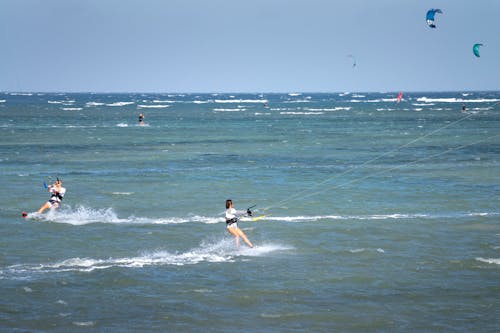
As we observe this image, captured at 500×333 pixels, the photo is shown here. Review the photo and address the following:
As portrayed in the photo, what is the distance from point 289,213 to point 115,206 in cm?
703

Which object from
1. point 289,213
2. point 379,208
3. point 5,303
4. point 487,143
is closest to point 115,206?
point 289,213

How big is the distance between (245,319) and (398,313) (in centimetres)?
325

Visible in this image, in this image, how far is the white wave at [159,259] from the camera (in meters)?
20.0

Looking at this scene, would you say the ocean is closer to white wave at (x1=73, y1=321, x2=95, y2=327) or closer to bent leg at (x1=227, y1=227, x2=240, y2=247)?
white wave at (x1=73, y1=321, x2=95, y2=327)

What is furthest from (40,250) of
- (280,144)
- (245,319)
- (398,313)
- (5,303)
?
(280,144)

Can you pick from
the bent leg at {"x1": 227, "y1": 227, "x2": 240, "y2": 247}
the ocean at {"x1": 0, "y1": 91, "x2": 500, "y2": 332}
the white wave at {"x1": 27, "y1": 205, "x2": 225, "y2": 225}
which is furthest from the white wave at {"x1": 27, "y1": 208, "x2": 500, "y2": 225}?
the bent leg at {"x1": 227, "y1": 227, "x2": 240, "y2": 247}

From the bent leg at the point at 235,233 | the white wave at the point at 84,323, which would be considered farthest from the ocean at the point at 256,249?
the bent leg at the point at 235,233

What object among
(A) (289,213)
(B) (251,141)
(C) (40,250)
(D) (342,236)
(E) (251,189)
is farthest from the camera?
(B) (251,141)

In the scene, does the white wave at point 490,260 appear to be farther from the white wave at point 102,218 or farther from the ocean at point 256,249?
the white wave at point 102,218

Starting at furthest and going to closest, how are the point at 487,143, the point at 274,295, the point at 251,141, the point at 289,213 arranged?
1. the point at 251,141
2. the point at 487,143
3. the point at 289,213
4. the point at 274,295

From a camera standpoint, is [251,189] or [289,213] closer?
[289,213]

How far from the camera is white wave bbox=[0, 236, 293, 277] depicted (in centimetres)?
2002

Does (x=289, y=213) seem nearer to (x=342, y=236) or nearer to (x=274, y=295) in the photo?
(x=342, y=236)

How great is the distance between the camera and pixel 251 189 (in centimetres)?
3547
